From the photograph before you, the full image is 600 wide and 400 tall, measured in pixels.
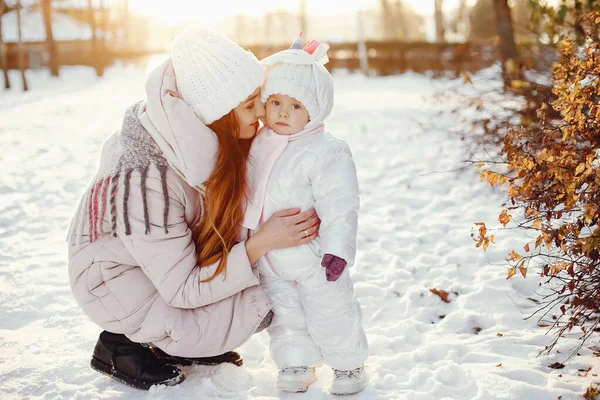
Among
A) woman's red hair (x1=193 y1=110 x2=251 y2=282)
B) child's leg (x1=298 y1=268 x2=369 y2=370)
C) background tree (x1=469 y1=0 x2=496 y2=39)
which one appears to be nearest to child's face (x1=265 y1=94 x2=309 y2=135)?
woman's red hair (x1=193 y1=110 x2=251 y2=282)

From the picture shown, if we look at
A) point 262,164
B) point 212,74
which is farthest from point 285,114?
point 212,74

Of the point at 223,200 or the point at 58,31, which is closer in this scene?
the point at 223,200

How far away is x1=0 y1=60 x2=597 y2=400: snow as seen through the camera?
2557mm

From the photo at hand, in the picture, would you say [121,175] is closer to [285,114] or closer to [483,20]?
[285,114]

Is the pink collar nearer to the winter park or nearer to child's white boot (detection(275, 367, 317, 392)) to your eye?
the winter park

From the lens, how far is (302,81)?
2.54 metres

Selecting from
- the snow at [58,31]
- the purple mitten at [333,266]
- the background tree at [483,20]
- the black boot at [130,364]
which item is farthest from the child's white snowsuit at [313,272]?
the snow at [58,31]

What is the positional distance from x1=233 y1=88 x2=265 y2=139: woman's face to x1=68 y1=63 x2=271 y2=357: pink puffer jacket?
19cm

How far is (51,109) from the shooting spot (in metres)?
11.9

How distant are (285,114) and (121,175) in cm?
71

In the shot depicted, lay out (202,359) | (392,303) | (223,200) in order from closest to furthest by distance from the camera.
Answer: (223,200) → (202,359) → (392,303)

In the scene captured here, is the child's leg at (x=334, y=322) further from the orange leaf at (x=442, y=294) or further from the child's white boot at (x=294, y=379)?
the orange leaf at (x=442, y=294)

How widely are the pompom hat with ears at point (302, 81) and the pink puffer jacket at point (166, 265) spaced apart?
0.36 metres

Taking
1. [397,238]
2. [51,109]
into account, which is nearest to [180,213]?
[397,238]
